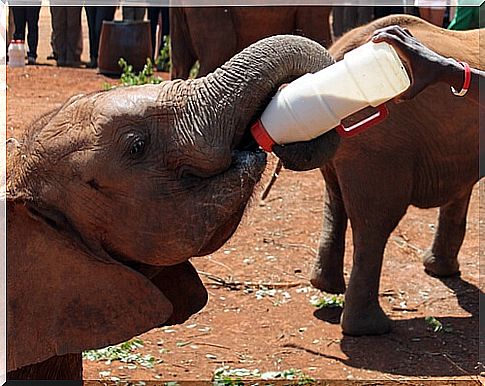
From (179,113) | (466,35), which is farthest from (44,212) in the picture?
(466,35)

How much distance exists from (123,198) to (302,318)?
3051 mm

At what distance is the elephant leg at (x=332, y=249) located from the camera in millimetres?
5961

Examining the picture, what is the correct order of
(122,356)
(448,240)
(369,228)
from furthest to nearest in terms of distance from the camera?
(448,240)
(369,228)
(122,356)

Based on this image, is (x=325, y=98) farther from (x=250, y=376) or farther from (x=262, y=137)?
(x=250, y=376)

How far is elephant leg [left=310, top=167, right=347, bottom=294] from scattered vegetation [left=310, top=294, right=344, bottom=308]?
0.04 metres

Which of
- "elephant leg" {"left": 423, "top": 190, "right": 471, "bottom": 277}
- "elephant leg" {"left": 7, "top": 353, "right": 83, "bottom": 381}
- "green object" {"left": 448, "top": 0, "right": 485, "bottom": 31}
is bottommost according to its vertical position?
"elephant leg" {"left": 423, "top": 190, "right": 471, "bottom": 277}

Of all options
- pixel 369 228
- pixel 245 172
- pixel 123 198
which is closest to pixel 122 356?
pixel 369 228

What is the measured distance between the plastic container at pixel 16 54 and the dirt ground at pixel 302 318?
23.3 ft

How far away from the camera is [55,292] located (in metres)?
2.87

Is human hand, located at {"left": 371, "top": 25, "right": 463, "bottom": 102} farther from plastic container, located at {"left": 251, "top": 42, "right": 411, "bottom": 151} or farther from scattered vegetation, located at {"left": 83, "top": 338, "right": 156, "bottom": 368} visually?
scattered vegetation, located at {"left": 83, "top": 338, "right": 156, "bottom": 368}

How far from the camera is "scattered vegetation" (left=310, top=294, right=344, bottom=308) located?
5891 millimetres

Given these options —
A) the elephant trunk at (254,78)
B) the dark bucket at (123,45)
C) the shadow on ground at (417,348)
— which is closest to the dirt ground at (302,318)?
the shadow on ground at (417,348)

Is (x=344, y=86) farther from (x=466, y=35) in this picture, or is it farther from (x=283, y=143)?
(x=466, y=35)

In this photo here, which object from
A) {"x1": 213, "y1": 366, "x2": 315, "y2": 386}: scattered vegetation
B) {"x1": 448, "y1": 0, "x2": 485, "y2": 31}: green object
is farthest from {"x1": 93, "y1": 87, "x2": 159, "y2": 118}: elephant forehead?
{"x1": 448, "y1": 0, "x2": 485, "y2": 31}: green object
